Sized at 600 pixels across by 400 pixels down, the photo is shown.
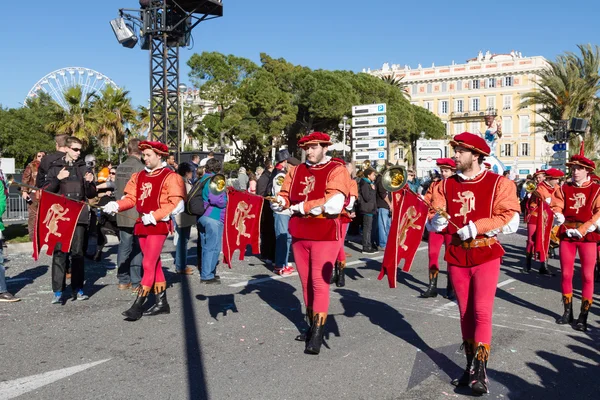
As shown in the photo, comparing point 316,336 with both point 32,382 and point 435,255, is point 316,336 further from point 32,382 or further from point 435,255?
point 435,255

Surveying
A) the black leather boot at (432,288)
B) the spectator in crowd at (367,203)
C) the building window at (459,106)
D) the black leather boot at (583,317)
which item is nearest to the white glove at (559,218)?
the black leather boot at (583,317)

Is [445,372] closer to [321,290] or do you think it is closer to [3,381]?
[321,290]

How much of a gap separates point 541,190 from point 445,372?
5856 millimetres

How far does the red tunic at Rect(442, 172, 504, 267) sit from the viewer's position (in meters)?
4.65

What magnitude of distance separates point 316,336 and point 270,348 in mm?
464

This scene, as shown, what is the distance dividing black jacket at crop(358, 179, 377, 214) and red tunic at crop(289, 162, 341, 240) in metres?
7.50

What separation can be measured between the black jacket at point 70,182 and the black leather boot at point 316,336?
3.43 meters

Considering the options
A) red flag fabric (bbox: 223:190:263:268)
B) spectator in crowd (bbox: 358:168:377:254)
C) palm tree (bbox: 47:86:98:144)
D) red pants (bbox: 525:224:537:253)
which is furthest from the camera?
palm tree (bbox: 47:86:98:144)

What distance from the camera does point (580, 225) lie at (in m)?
6.79

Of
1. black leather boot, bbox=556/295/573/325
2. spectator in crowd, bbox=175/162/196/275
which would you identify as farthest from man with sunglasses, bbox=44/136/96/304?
black leather boot, bbox=556/295/573/325

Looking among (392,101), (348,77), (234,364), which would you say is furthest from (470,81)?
A: (234,364)

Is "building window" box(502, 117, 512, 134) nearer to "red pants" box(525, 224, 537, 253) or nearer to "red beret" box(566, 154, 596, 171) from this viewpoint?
"red pants" box(525, 224, 537, 253)

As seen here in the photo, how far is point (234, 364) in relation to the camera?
5.19 meters

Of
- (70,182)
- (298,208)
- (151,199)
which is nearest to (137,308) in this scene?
(151,199)
